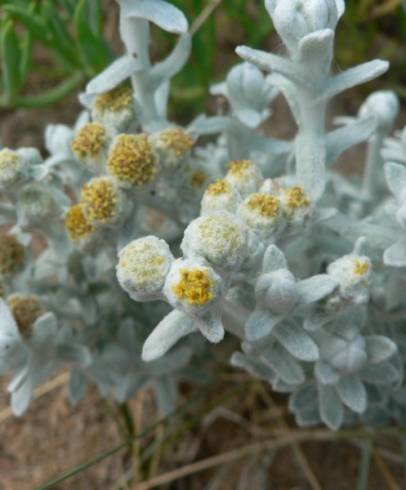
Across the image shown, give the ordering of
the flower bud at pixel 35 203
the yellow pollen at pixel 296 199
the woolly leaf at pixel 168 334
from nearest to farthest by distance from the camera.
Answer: the woolly leaf at pixel 168 334 → the yellow pollen at pixel 296 199 → the flower bud at pixel 35 203

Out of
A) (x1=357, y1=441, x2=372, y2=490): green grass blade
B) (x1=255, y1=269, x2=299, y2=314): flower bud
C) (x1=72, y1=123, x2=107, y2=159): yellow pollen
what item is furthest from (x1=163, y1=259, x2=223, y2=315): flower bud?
(x1=357, y1=441, x2=372, y2=490): green grass blade

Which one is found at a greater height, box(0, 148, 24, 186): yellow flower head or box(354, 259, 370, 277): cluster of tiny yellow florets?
box(0, 148, 24, 186): yellow flower head

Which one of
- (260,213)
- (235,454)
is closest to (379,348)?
(260,213)

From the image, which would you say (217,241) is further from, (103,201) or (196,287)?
(103,201)

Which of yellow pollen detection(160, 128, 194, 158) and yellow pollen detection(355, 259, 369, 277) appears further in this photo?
yellow pollen detection(160, 128, 194, 158)

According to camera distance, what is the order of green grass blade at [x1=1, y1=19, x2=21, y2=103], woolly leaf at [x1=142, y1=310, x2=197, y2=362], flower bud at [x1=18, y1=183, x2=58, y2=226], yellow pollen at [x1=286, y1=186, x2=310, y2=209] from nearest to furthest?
woolly leaf at [x1=142, y1=310, x2=197, y2=362] → yellow pollen at [x1=286, y1=186, x2=310, y2=209] → flower bud at [x1=18, y1=183, x2=58, y2=226] → green grass blade at [x1=1, y1=19, x2=21, y2=103]

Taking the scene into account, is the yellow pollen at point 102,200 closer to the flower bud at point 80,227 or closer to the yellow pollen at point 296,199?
the flower bud at point 80,227

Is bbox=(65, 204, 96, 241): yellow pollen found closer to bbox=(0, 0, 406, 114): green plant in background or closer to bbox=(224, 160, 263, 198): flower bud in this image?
bbox=(224, 160, 263, 198): flower bud

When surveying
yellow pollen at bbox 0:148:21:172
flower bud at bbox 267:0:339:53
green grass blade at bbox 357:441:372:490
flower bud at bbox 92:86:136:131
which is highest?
flower bud at bbox 267:0:339:53

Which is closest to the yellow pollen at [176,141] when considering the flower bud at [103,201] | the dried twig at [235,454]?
the flower bud at [103,201]
